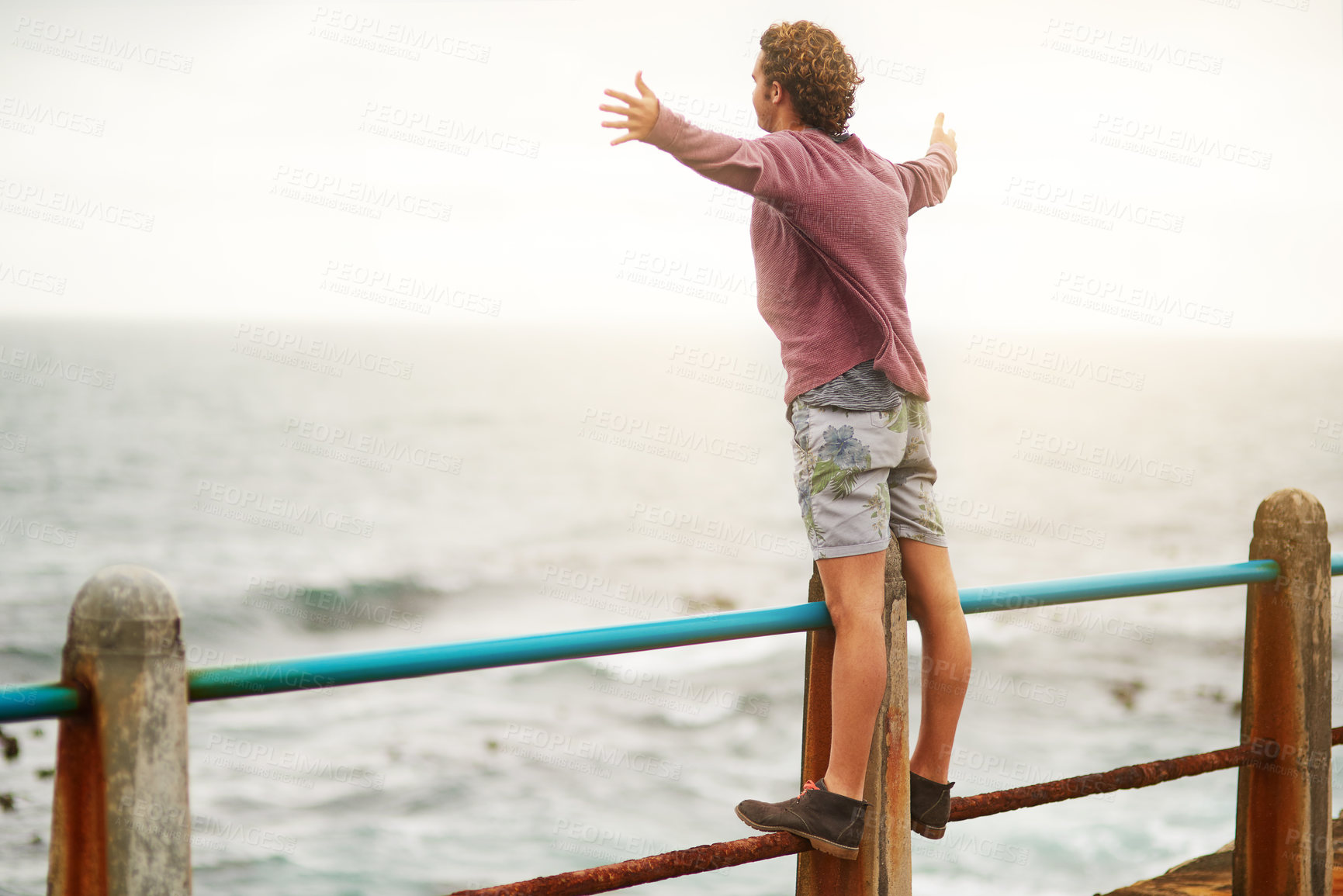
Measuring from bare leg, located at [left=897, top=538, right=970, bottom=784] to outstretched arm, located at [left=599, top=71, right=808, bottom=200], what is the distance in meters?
0.63

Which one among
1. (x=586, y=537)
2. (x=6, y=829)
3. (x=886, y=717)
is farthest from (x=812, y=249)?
(x=586, y=537)

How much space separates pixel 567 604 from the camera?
2072 cm

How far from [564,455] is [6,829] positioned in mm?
29858

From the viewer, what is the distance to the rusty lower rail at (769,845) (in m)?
1.47

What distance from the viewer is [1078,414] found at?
5553cm

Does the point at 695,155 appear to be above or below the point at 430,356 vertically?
below

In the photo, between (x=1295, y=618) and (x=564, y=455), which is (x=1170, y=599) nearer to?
(x=1295, y=618)
